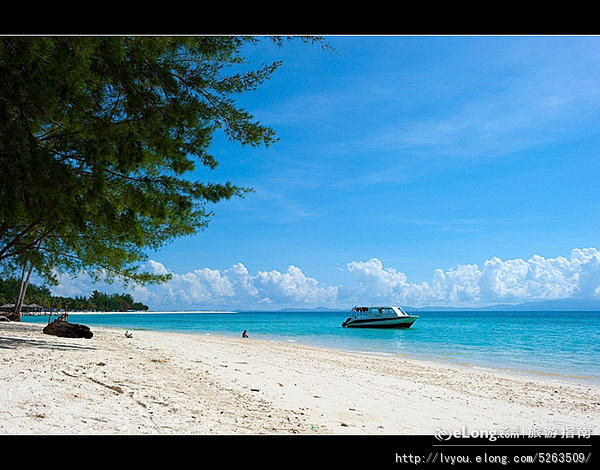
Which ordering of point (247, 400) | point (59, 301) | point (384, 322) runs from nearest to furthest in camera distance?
point (247, 400) → point (384, 322) → point (59, 301)

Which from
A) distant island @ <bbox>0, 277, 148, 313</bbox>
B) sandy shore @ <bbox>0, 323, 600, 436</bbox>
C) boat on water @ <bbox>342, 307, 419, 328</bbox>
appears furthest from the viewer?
distant island @ <bbox>0, 277, 148, 313</bbox>

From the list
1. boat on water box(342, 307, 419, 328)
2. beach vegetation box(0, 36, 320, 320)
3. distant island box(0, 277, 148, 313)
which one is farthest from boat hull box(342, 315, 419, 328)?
beach vegetation box(0, 36, 320, 320)

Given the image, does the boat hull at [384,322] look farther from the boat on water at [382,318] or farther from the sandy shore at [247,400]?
the sandy shore at [247,400]

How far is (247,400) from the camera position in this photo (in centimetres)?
519

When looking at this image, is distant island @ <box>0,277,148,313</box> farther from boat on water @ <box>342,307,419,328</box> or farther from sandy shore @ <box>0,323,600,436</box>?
sandy shore @ <box>0,323,600,436</box>

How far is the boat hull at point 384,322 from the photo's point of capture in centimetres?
4000

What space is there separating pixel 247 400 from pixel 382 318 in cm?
3711

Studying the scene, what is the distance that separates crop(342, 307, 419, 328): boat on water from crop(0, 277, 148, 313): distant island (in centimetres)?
2154

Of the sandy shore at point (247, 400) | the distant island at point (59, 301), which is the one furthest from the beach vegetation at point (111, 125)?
the distant island at point (59, 301)

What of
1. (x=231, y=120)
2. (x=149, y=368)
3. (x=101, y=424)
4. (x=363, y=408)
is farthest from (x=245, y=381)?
(x=231, y=120)

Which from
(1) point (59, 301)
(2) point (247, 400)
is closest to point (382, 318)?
(2) point (247, 400)

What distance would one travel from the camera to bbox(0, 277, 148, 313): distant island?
6750 centimetres

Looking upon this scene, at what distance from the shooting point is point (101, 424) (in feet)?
11.2

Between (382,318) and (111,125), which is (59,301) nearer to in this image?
(382,318)
